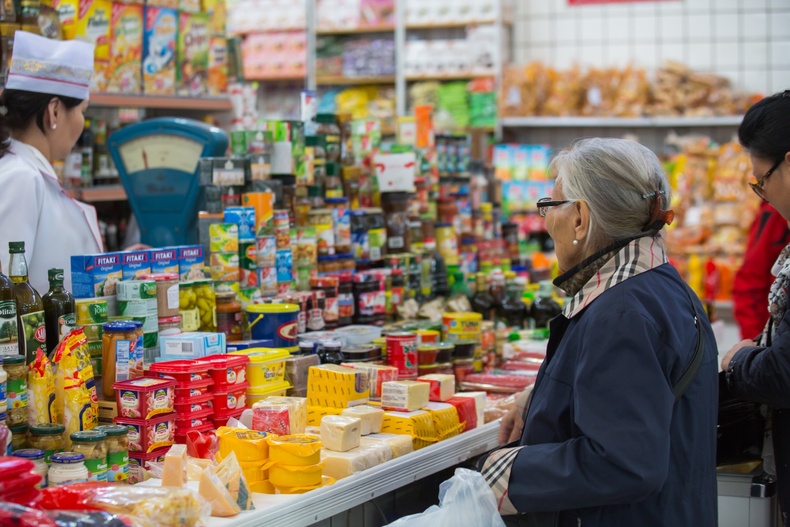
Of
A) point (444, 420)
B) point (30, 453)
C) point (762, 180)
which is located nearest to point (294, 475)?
point (30, 453)

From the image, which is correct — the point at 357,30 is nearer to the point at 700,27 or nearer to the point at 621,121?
the point at 621,121

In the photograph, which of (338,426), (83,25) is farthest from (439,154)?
(338,426)

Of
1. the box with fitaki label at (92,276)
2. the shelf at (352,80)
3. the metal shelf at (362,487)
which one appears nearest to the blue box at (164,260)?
the box with fitaki label at (92,276)

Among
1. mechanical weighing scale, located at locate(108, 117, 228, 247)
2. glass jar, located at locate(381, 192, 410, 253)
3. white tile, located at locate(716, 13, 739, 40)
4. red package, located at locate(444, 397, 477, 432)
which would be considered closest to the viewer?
red package, located at locate(444, 397, 477, 432)

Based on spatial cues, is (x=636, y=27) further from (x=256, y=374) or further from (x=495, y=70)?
(x=256, y=374)

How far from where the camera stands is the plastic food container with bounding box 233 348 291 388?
2.73 metres

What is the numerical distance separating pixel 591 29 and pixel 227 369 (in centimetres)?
628

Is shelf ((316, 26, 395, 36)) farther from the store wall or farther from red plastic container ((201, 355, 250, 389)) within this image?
red plastic container ((201, 355, 250, 389))

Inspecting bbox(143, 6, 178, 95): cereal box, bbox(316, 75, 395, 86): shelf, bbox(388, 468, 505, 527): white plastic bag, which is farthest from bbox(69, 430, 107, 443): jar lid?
bbox(316, 75, 395, 86): shelf

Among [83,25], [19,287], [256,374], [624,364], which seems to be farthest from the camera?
[83,25]

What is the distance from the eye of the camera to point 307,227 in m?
3.73

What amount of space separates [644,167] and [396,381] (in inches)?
44.5

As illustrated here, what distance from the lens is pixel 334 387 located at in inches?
112

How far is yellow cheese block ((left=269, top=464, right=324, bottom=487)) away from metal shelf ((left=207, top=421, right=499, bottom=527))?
0.12 feet
